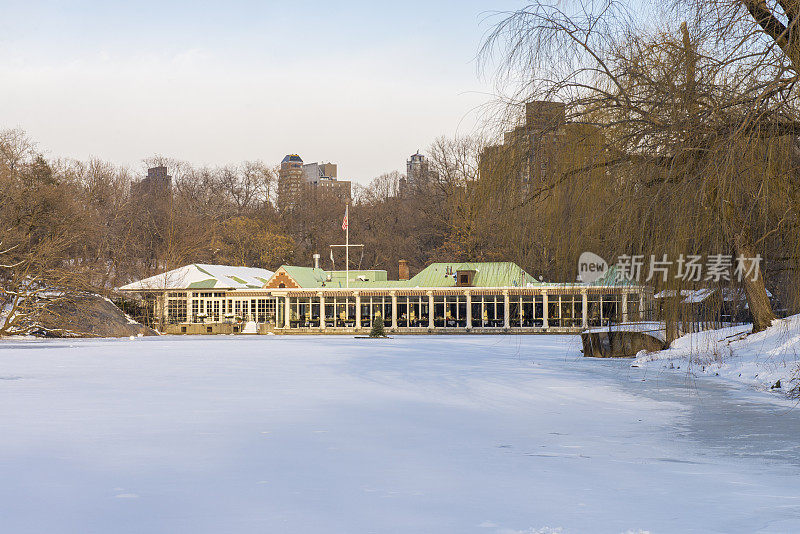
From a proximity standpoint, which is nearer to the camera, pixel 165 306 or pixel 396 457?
pixel 396 457

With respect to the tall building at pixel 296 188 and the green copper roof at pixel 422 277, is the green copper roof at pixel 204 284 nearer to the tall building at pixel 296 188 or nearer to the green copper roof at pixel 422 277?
the green copper roof at pixel 422 277

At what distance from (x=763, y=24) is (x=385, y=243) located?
49.6 meters

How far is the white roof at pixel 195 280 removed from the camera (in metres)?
41.2

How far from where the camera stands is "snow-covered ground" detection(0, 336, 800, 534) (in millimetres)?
4539

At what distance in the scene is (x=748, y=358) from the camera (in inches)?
551

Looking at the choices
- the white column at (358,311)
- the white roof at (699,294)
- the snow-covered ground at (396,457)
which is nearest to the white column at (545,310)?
the white column at (358,311)

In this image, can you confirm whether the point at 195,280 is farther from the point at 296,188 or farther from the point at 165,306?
the point at 296,188

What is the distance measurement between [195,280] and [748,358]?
3225 centimetres

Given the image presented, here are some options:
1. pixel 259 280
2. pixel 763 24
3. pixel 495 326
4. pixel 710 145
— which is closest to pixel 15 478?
pixel 710 145

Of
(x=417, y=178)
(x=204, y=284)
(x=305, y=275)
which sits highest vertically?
(x=417, y=178)

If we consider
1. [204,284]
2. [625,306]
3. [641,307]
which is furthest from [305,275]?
[641,307]

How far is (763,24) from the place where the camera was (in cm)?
628

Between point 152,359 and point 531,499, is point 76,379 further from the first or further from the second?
point 531,499

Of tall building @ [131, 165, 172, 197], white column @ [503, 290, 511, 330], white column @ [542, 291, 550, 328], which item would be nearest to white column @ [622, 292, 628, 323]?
white column @ [542, 291, 550, 328]
